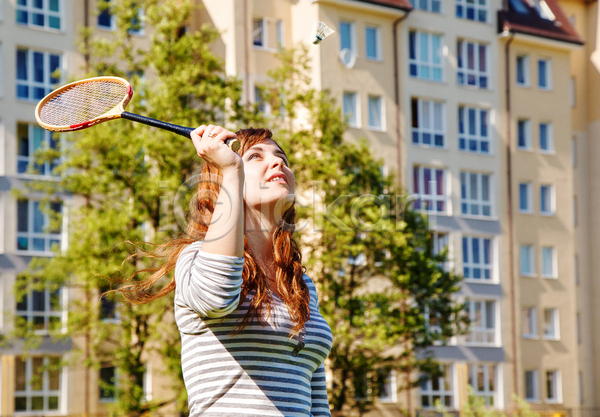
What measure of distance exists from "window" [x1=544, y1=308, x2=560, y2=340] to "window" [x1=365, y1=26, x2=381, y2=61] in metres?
17.0

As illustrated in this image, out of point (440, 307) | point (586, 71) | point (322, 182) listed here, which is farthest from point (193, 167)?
point (586, 71)

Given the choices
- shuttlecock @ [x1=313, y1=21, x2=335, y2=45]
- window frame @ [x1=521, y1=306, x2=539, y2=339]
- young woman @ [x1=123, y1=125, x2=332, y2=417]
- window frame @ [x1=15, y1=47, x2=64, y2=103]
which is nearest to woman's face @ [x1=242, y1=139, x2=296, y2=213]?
young woman @ [x1=123, y1=125, x2=332, y2=417]

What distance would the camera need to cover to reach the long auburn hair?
3.54 metres

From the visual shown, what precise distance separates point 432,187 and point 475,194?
3.07m

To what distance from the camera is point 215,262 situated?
3.03 meters

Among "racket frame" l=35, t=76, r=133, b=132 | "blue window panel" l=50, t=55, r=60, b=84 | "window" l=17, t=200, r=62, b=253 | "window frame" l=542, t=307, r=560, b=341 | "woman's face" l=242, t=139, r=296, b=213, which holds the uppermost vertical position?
"blue window panel" l=50, t=55, r=60, b=84

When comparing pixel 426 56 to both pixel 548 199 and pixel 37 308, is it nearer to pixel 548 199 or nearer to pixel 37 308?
pixel 548 199

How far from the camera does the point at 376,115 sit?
4531 centimetres

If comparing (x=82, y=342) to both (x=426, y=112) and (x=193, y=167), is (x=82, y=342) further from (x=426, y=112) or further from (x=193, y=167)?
(x=426, y=112)

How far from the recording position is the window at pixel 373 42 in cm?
4575

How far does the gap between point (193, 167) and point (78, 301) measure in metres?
5.16

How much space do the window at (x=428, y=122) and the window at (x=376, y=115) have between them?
7.30 feet

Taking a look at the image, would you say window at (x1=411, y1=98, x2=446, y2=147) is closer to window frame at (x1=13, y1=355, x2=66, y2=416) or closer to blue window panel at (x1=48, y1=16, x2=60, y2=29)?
blue window panel at (x1=48, y1=16, x2=60, y2=29)

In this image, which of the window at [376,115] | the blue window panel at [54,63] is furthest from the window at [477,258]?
the blue window panel at [54,63]
